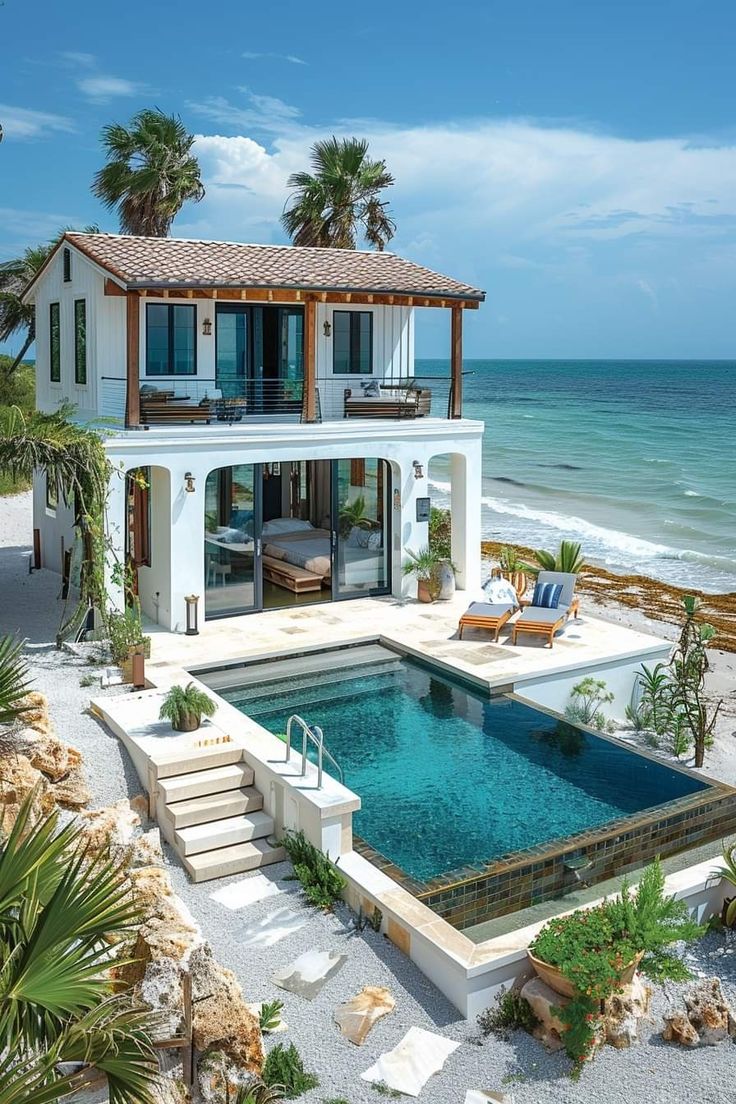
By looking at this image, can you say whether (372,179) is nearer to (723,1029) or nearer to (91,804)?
(91,804)

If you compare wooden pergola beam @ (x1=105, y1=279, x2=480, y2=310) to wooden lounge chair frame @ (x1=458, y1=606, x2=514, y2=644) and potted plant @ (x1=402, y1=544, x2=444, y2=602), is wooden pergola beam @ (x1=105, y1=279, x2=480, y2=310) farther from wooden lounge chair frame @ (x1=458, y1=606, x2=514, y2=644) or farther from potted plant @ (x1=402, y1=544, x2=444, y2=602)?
wooden lounge chair frame @ (x1=458, y1=606, x2=514, y2=644)

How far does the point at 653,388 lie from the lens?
12188 centimetres

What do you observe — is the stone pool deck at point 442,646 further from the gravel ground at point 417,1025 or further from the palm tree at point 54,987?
the palm tree at point 54,987

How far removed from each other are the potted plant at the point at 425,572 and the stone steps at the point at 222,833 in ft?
30.7

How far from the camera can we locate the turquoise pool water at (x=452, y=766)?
11.5m

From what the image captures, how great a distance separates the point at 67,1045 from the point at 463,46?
39.7 metres

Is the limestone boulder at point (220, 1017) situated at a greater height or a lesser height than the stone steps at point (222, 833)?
greater

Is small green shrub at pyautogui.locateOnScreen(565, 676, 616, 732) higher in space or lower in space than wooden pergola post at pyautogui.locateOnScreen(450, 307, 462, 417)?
lower

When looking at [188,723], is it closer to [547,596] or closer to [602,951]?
[602,951]

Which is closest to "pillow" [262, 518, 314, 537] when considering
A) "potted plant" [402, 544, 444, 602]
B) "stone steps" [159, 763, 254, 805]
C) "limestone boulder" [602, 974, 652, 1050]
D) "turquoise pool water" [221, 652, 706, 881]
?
"potted plant" [402, 544, 444, 602]

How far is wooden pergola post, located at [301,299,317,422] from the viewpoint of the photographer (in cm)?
1923

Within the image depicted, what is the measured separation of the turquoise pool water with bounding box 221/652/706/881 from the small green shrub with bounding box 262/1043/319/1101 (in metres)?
2.94

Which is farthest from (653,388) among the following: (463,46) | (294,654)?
(294,654)

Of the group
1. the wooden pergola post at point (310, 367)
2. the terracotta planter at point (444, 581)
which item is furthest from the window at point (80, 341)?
the terracotta planter at point (444, 581)
